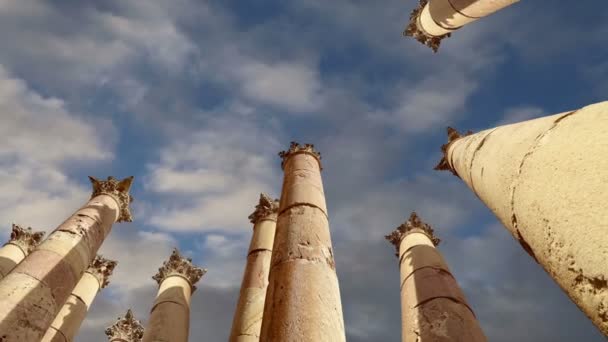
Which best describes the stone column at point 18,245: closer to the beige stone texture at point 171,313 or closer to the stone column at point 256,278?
the beige stone texture at point 171,313

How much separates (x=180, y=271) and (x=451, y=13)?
1870 cm

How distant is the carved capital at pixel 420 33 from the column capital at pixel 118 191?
18076 mm

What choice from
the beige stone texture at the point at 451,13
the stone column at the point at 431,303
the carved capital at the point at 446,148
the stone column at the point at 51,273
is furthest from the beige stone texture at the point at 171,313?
the beige stone texture at the point at 451,13

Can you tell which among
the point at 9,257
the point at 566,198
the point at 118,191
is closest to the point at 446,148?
the point at 566,198

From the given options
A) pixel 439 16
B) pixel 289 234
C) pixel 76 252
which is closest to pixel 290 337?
pixel 289 234

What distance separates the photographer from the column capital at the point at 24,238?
1992 centimetres

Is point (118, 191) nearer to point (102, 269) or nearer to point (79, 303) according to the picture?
point (102, 269)

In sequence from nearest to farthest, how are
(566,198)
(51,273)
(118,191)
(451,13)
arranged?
(566,198) < (51,273) < (118,191) < (451,13)

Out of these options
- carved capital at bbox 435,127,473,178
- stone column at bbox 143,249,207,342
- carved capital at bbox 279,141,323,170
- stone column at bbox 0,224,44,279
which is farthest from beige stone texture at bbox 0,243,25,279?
carved capital at bbox 435,127,473,178

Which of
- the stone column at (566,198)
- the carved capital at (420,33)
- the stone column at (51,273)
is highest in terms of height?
the carved capital at (420,33)

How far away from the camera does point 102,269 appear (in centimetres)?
2088

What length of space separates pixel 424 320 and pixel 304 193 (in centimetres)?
560

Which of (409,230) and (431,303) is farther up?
(409,230)

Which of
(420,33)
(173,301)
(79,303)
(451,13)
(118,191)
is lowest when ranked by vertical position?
(173,301)
